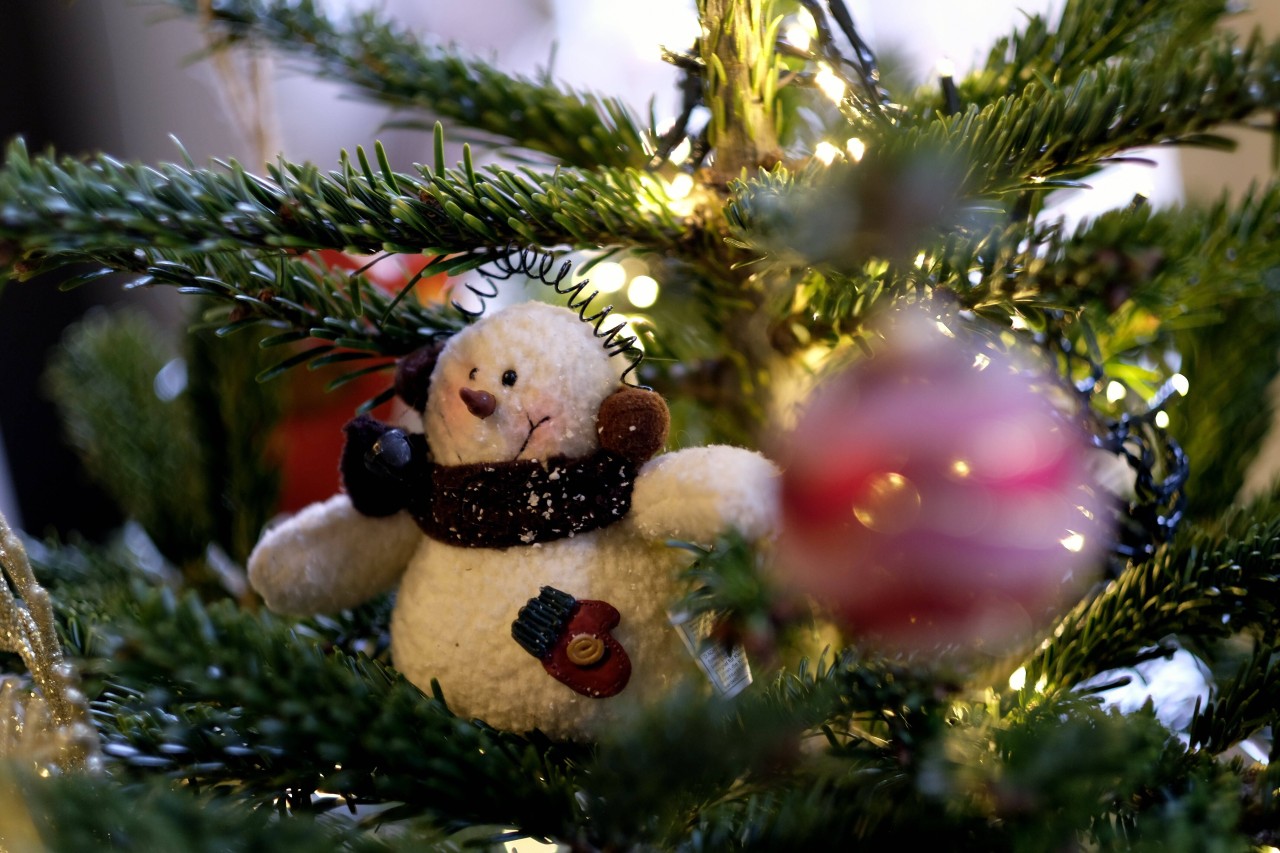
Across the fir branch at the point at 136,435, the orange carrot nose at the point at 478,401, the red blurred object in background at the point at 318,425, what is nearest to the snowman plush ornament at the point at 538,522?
the orange carrot nose at the point at 478,401

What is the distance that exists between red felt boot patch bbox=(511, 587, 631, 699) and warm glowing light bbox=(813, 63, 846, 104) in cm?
21

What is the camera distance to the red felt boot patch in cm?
31

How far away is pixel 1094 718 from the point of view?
24 centimetres

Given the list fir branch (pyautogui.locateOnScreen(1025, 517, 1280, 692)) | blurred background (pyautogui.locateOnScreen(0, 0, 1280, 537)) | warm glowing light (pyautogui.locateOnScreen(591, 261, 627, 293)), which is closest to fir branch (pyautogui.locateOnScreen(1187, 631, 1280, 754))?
fir branch (pyautogui.locateOnScreen(1025, 517, 1280, 692))

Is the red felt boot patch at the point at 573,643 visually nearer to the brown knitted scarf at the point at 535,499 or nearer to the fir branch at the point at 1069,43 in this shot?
the brown knitted scarf at the point at 535,499

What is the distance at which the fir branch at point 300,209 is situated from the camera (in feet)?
0.83

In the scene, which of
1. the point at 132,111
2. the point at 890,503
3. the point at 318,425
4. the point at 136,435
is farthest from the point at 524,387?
the point at 132,111

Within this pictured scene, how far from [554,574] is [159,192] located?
167 mm

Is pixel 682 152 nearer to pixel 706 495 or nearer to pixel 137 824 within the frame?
pixel 706 495

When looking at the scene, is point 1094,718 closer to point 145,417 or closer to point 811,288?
point 811,288

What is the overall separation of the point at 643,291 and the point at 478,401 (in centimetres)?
20

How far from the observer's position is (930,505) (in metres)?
0.26

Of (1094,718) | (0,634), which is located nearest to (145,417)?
(0,634)

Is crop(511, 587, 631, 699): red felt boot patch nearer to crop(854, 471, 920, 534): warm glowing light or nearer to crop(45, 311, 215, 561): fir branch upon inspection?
crop(854, 471, 920, 534): warm glowing light
